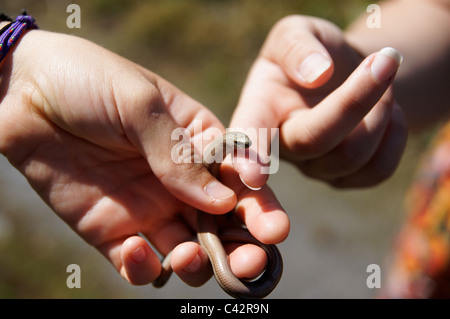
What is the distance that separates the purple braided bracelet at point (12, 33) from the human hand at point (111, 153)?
47 mm

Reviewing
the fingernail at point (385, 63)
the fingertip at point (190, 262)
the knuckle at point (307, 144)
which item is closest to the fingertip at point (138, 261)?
the fingertip at point (190, 262)

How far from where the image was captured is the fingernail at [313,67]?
8.65ft

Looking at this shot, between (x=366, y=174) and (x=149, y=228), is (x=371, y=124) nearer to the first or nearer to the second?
(x=366, y=174)

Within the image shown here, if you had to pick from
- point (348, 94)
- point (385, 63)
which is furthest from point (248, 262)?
point (385, 63)

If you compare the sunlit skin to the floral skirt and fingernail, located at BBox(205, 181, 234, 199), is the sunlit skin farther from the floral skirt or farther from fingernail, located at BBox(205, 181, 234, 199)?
the floral skirt

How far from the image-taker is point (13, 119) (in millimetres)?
2543

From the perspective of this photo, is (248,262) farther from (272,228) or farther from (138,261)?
(138,261)

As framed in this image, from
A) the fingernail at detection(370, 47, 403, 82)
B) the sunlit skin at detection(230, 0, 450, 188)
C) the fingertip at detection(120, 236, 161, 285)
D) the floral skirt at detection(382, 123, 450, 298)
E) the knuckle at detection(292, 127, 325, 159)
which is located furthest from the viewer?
the floral skirt at detection(382, 123, 450, 298)

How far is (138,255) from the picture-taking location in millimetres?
2381

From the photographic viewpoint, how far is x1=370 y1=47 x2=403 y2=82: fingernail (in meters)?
2.12

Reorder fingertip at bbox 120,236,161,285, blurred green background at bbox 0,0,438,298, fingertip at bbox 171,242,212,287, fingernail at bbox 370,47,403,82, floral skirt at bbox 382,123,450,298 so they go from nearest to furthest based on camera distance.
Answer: fingernail at bbox 370,47,403,82, fingertip at bbox 171,242,212,287, fingertip at bbox 120,236,161,285, floral skirt at bbox 382,123,450,298, blurred green background at bbox 0,0,438,298

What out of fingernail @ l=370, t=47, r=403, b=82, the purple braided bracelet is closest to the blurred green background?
the purple braided bracelet

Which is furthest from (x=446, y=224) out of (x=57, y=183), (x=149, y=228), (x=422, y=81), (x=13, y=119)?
(x=13, y=119)

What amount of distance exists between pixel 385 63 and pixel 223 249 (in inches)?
53.6
